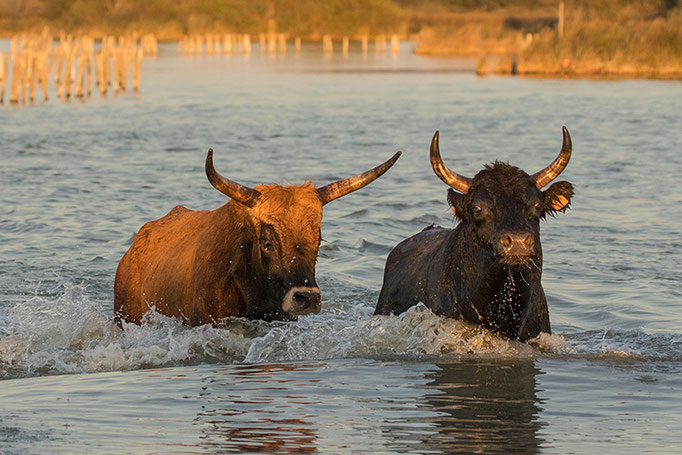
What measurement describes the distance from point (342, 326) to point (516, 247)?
110 inches

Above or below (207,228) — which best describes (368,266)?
below

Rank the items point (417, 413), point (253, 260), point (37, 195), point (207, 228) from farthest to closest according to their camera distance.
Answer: point (37, 195) < point (207, 228) < point (253, 260) < point (417, 413)

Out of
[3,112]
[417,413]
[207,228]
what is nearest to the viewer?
[417,413]

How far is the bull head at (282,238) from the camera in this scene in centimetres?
809

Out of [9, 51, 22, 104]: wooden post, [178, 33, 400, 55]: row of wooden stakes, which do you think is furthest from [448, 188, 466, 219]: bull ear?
[178, 33, 400, 55]: row of wooden stakes

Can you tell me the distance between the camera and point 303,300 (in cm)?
792

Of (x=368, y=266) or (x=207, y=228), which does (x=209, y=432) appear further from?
(x=368, y=266)

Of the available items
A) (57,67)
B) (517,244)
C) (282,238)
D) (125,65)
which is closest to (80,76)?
(57,67)

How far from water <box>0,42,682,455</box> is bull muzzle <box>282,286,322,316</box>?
0.55 m

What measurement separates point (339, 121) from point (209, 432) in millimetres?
27286

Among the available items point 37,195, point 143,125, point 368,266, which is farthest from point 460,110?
point 368,266

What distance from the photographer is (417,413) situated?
7520mm

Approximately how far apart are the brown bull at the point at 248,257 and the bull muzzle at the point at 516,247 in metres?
1.12

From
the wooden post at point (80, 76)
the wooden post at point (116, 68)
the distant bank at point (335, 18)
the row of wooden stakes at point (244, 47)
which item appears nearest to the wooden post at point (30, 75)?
the wooden post at point (80, 76)
